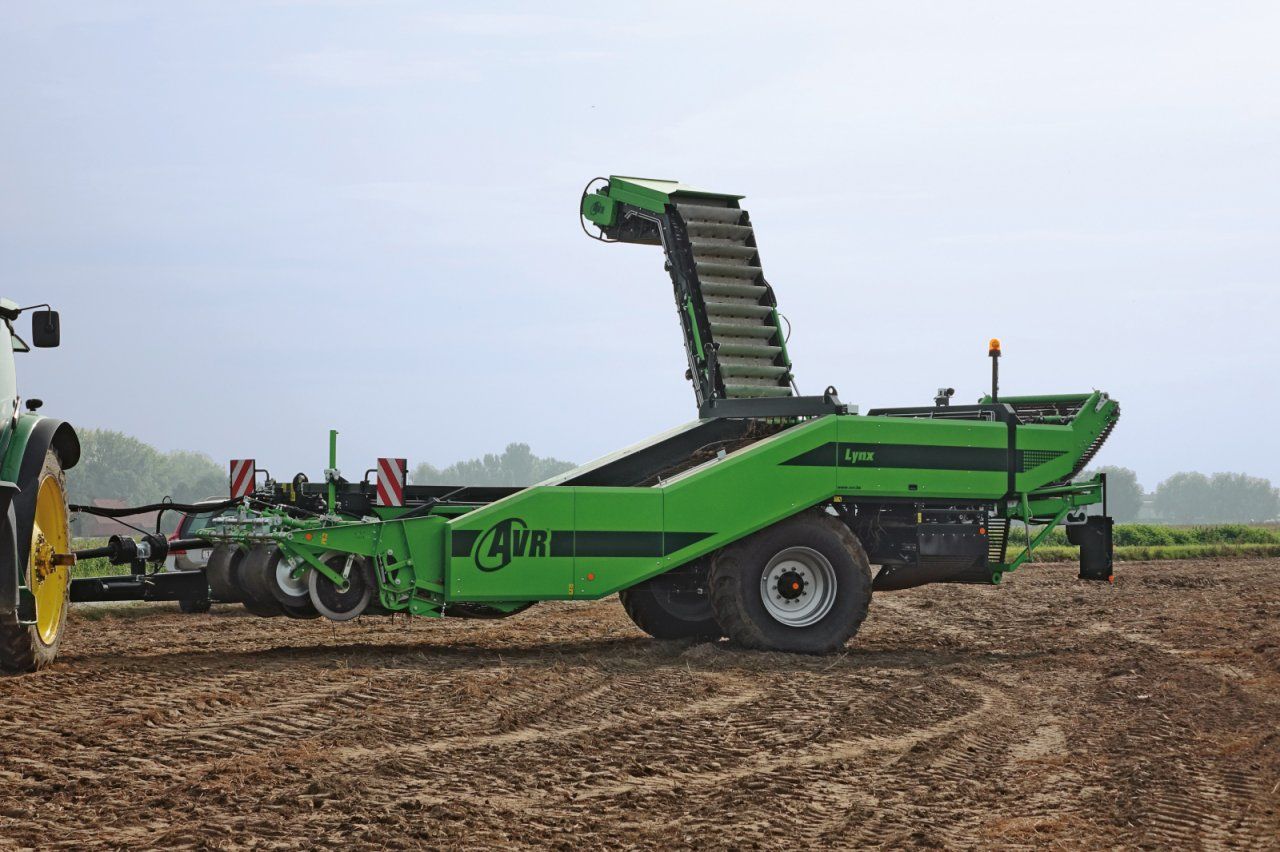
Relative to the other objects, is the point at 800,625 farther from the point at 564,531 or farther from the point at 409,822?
the point at 409,822

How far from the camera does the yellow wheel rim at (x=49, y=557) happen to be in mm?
9500

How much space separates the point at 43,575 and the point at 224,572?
179 centimetres

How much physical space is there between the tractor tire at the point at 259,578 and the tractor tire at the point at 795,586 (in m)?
3.66

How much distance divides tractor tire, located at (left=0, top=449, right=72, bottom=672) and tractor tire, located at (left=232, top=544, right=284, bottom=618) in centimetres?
133

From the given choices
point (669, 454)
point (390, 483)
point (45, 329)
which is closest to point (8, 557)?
point (45, 329)

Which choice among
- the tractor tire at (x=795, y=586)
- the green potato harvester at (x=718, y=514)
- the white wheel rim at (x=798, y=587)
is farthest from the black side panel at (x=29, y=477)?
the white wheel rim at (x=798, y=587)

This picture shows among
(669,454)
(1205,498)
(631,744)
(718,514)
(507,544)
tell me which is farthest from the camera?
(1205,498)

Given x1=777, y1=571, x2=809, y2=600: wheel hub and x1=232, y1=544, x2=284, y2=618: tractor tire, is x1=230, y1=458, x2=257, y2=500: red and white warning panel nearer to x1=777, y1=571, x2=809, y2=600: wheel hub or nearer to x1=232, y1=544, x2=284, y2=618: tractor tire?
x1=232, y1=544, x2=284, y2=618: tractor tire

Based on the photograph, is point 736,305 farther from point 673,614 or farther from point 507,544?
point 507,544

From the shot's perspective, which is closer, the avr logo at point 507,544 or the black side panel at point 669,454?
the avr logo at point 507,544

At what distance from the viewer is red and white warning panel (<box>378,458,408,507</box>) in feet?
38.5

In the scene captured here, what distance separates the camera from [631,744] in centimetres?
754

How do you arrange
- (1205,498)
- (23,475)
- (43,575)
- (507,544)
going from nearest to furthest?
(23,475), (43,575), (507,544), (1205,498)

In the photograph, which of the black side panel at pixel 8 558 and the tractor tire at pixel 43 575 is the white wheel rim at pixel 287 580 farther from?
the black side panel at pixel 8 558
